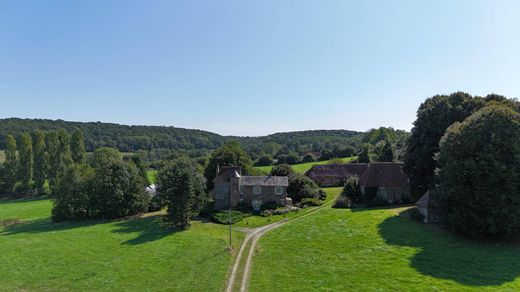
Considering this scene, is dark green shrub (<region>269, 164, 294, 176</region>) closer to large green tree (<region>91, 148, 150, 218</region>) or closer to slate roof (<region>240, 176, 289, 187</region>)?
slate roof (<region>240, 176, 289, 187</region>)

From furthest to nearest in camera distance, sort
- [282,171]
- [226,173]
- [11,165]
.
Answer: [11,165]
[282,171]
[226,173]

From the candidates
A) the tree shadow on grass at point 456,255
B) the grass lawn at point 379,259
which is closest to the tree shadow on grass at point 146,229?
the grass lawn at point 379,259

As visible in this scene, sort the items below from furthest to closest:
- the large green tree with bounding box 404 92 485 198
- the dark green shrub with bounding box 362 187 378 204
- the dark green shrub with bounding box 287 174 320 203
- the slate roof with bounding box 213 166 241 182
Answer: the dark green shrub with bounding box 287 174 320 203 → the slate roof with bounding box 213 166 241 182 → the dark green shrub with bounding box 362 187 378 204 → the large green tree with bounding box 404 92 485 198

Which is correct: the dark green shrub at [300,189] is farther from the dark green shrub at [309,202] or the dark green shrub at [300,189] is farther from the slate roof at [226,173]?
the slate roof at [226,173]

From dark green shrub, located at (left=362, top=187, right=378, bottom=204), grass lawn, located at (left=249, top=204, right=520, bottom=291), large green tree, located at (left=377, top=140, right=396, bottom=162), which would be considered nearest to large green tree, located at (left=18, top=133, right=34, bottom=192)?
grass lawn, located at (left=249, top=204, right=520, bottom=291)

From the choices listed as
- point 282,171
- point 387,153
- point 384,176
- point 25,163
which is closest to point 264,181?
point 282,171

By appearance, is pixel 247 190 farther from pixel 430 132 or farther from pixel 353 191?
pixel 430 132

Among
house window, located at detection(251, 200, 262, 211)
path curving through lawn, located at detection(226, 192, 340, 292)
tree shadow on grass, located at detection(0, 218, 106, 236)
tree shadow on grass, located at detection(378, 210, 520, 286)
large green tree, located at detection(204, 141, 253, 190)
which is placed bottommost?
tree shadow on grass, located at detection(0, 218, 106, 236)
